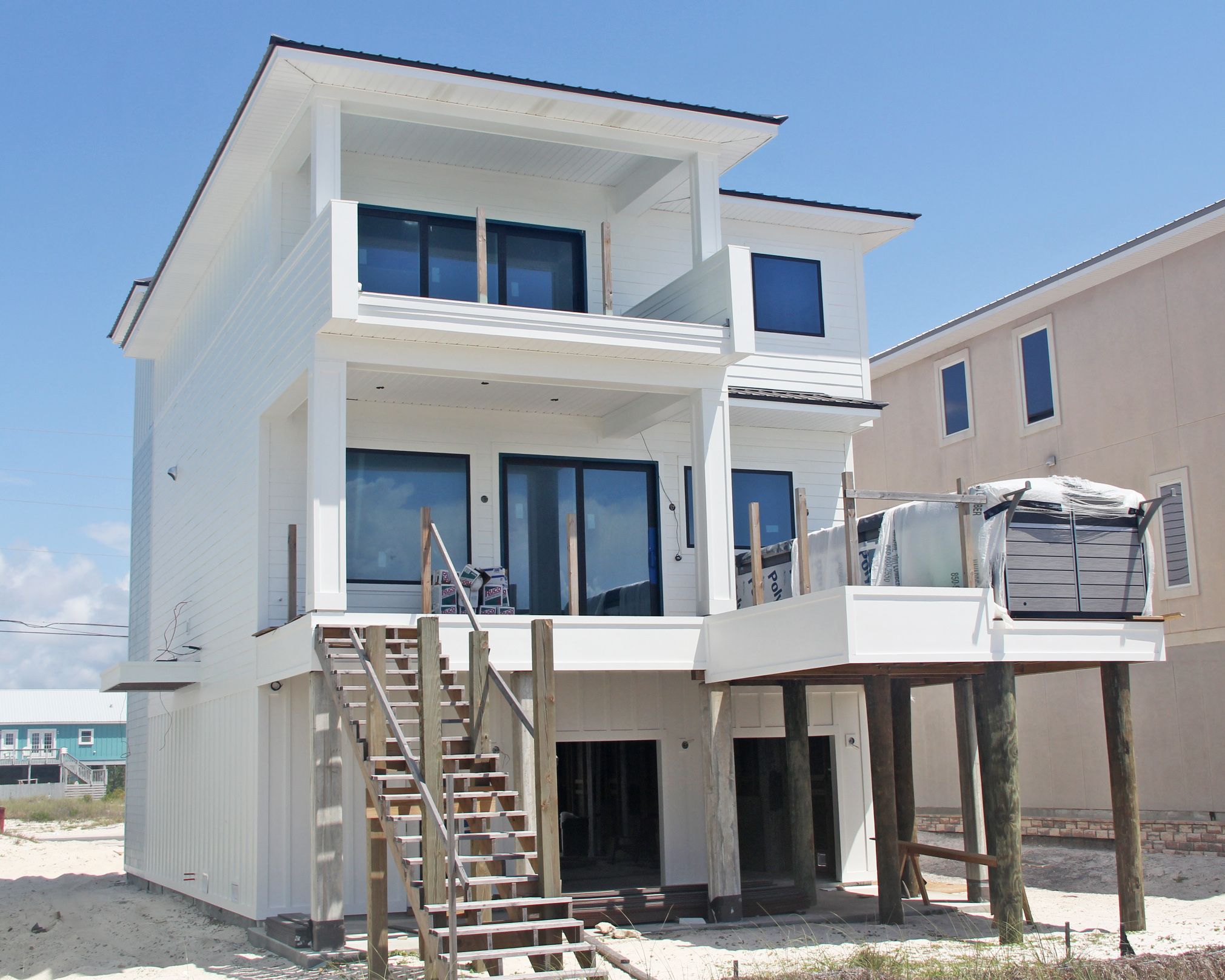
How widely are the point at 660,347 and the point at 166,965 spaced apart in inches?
339

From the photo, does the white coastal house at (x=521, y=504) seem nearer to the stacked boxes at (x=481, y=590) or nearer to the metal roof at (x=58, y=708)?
the stacked boxes at (x=481, y=590)

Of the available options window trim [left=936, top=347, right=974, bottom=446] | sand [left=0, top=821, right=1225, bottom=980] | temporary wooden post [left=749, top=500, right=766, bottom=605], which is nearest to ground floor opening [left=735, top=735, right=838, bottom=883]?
sand [left=0, top=821, right=1225, bottom=980]

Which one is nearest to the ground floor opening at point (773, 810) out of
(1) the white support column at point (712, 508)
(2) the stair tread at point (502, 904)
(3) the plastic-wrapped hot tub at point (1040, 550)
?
(1) the white support column at point (712, 508)

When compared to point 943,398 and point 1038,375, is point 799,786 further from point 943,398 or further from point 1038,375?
point 943,398

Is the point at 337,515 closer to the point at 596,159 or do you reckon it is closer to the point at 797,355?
the point at 596,159

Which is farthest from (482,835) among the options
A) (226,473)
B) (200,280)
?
(200,280)

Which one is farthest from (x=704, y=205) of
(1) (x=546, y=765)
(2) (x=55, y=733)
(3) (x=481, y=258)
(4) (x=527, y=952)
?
(2) (x=55, y=733)

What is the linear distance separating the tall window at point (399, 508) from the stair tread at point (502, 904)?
6.30m

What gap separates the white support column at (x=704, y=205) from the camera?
54.8 feet

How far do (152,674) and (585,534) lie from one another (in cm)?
655

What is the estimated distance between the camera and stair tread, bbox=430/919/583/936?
1016 centimetres

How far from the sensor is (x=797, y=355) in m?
19.4

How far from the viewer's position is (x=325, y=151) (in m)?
15.0

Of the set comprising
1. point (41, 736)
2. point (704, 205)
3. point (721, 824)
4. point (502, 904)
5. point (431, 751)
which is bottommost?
point (502, 904)
